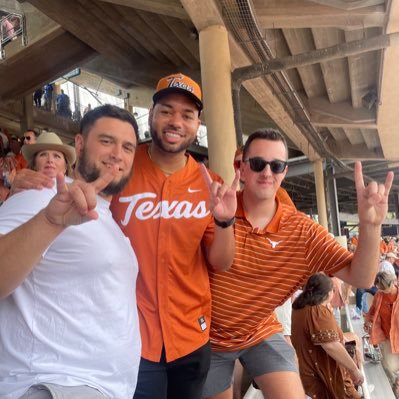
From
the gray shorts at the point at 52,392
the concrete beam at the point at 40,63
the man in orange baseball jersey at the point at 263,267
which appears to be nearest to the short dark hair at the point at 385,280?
the man in orange baseball jersey at the point at 263,267

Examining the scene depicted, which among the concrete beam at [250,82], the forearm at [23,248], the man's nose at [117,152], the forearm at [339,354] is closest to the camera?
the forearm at [23,248]

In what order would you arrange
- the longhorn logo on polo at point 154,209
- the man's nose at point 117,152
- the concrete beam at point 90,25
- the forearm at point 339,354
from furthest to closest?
the concrete beam at point 90,25 → the forearm at point 339,354 → the longhorn logo on polo at point 154,209 → the man's nose at point 117,152

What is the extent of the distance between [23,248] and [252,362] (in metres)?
1.73

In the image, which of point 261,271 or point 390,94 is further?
point 390,94

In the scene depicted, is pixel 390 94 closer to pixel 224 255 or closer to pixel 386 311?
pixel 386 311

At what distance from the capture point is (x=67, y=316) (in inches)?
56.1

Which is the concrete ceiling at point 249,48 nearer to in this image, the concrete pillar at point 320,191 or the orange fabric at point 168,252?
the concrete pillar at point 320,191

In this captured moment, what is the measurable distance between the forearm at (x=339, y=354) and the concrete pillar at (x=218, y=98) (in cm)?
269

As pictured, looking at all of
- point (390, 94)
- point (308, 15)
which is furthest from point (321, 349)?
point (390, 94)

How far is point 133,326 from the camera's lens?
1710 mm

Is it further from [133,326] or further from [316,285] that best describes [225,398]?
[316,285]

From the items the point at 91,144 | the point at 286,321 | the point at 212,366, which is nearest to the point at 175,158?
the point at 91,144

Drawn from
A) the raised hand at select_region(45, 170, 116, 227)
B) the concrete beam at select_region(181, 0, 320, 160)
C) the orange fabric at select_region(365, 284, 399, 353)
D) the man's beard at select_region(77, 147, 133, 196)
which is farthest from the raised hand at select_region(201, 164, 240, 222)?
the orange fabric at select_region(365, 284, 399, 353)

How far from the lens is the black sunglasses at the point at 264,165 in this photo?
7.74ft
